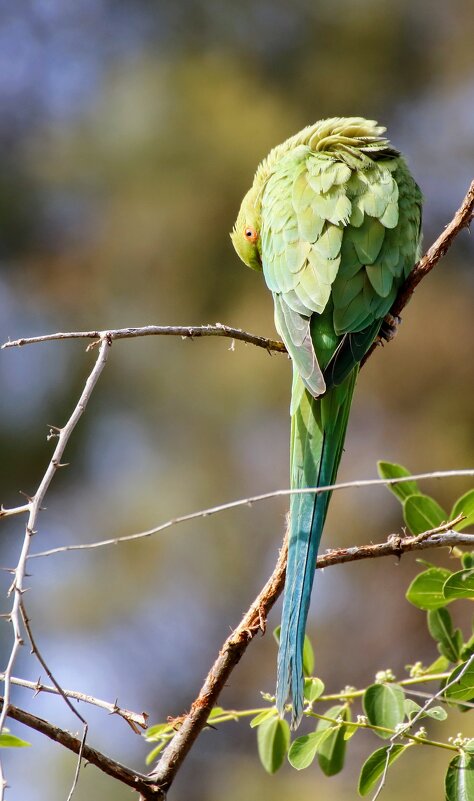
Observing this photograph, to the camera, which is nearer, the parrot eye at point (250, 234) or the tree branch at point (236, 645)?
the tree branch at point (236, 645)

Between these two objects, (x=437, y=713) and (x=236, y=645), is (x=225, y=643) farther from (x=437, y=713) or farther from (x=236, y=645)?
(x=437, y=713)

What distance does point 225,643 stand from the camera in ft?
5.08

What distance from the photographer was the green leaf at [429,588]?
5.46ft

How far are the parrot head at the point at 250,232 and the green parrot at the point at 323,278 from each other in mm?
181

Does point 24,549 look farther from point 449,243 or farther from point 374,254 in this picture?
point 374,254

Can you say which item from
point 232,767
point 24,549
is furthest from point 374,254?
point 232,767

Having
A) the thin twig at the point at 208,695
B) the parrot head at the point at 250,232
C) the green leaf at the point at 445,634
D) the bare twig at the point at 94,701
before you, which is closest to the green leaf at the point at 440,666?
the green leaf at the point at 445,634

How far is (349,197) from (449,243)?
20.6 inches

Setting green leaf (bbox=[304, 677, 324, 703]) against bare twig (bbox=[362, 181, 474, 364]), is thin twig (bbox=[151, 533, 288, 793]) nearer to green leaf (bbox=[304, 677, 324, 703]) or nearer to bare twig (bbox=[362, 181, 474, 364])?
green leaf (bbox=[304, 677, 324, 703])

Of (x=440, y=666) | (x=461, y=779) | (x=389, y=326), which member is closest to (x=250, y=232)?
(x=389, y=326)

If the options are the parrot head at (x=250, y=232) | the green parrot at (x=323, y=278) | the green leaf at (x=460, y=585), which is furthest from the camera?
the parrot head at (x=250, y=232)

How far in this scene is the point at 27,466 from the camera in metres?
7.35

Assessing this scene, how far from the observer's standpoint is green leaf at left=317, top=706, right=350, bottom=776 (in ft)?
5.61

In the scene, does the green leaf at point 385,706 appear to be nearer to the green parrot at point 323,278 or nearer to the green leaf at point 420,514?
the green parrot at point 323,278
